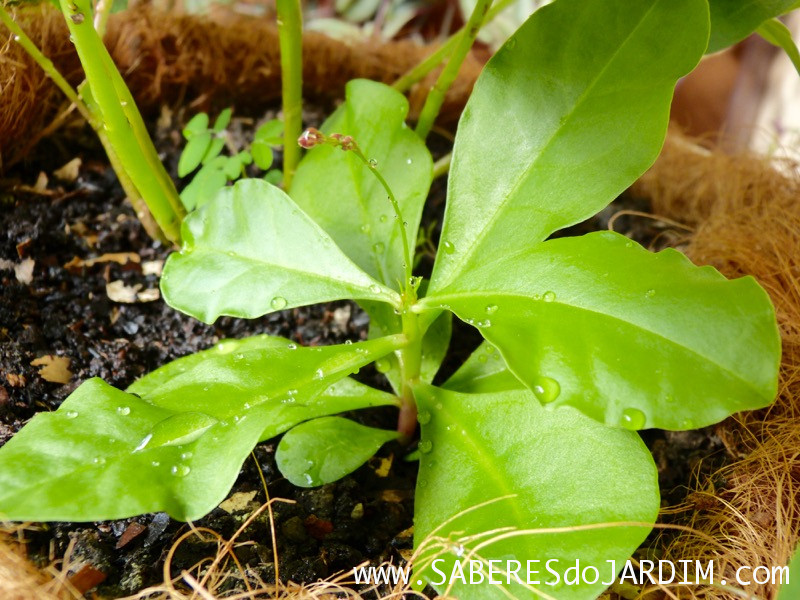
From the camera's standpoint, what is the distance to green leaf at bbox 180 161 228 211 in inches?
33.4

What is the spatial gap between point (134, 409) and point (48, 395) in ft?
0.69

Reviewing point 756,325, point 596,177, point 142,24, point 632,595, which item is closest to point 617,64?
point 596,177

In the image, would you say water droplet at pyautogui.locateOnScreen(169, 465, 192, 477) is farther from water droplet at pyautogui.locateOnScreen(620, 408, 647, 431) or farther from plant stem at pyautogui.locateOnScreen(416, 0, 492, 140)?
plant stem at pyautogui.locateOnScreen(416, 0, 492, 140)

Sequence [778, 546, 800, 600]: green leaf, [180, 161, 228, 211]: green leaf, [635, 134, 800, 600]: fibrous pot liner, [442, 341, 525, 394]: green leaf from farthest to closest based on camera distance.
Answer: [180, 161, 228, 211]: green leaf, [442, 341, 525, 394]: green leaf, [635, 134, 800, 600]: fibrous pot liner, [778, 546, 800, 600]: green leaf

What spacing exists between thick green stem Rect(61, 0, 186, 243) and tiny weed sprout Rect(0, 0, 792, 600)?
0.27 feet

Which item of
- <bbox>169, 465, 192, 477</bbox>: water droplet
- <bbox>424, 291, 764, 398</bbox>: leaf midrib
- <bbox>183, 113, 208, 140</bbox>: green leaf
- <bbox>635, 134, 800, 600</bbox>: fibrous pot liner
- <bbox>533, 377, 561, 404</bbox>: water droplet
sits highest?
<bbox>183, 113, 208, 140</bbox>: green leaf

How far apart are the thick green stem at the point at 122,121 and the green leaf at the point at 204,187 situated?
2 centimetres

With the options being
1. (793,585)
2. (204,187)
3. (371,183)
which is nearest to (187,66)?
(204,187)

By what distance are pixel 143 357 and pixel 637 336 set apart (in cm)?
59

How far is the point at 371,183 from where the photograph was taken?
81 cm

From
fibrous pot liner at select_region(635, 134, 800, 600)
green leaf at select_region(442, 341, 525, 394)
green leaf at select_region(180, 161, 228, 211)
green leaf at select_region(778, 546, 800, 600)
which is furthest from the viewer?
green leaf at select_region(180, 161, 228, 211)

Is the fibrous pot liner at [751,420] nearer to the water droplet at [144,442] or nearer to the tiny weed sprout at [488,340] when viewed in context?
the tiny weed sprout at [488,340]

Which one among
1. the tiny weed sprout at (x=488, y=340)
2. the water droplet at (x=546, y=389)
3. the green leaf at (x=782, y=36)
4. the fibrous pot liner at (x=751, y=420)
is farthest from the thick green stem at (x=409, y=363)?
the green leaf at (x=782, y=36)

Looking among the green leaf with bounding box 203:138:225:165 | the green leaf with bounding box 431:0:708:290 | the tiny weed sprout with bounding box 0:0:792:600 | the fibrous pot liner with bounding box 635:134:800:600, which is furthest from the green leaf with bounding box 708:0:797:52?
the green leaf with bounding box 203:138:225:165
